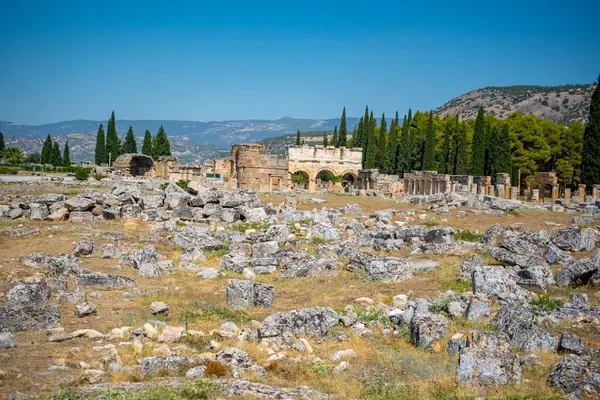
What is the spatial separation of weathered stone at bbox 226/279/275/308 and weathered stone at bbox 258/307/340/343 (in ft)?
6.46

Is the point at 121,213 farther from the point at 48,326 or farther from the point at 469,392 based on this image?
the point at 469,392

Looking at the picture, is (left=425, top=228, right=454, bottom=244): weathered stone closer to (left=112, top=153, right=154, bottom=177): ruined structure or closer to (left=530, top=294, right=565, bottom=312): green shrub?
(left=530, top=294, right=565, bottom=312): green shrub

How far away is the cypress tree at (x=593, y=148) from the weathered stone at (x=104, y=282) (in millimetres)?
44399

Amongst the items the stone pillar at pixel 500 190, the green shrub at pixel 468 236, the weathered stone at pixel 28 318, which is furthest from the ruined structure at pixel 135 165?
the weathered stone at pixel 28 318

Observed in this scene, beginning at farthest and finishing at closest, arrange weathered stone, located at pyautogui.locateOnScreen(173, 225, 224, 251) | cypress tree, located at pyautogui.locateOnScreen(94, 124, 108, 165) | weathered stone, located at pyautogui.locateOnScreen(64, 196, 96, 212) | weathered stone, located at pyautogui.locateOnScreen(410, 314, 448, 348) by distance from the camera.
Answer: cypress tree, located at pyautogui.locateOnScreen(94, 124, 108, 165) → weathered stone, located at pyautogui.locateOnScreen(64, 196, 96, 212) → weathered stone, located at pyautogui.locateOnScreen(173, 225, 224, 251) → weathered stone, located at pyautogui.locateOnScreen(410, 314, 448, 348)

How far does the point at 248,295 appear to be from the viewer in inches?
511

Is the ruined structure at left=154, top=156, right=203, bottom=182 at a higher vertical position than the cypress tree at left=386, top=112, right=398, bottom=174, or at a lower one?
lower

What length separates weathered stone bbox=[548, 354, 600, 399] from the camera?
7871mm

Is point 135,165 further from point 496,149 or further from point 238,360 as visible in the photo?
point 238,360

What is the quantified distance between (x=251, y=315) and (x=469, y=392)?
523cm

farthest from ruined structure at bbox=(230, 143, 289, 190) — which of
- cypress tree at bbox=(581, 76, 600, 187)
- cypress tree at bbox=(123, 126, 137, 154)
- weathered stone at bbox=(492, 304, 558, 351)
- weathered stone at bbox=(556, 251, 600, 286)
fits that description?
cypress tree at bbox=(123, 126, 137, 154)

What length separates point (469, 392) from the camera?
809cm

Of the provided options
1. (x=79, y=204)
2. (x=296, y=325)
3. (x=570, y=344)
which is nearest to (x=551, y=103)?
(x=79, y=204)

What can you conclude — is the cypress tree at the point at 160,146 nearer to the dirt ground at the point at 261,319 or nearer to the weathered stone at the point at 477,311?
the dirt ground at the point at 261,319
